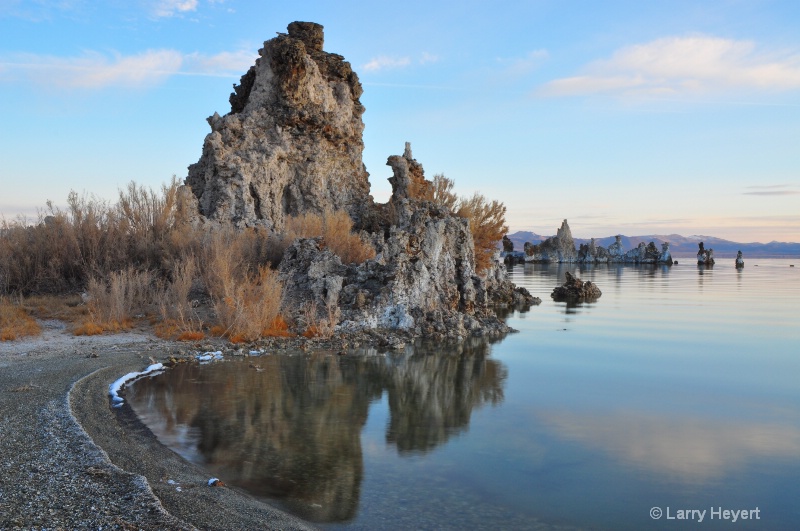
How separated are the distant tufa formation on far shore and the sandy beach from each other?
6119 mm

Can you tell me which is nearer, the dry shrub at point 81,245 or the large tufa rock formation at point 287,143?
the dry shrub at point 81,245

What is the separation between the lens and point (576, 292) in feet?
81.3

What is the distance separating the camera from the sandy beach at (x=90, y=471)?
394 cm

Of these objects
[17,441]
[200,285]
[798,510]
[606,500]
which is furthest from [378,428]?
[200,285]

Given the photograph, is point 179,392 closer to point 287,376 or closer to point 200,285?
point 287,376

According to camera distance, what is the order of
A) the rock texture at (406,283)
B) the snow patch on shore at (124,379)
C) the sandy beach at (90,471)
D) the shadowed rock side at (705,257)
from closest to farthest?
1. the sandy beach at (90,471)
2. the snow patch on shore at (124,379)
3. the rock texture at (406,283)
4. the shadowed rock side at (705,257)

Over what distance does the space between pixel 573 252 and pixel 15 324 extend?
71.9 m

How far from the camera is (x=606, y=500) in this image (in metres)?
5.14

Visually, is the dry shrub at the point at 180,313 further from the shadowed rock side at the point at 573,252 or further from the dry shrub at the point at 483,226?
the shadowed rock side at the point at 573,252

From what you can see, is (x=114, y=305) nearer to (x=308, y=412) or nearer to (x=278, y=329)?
(x=278, y=329)

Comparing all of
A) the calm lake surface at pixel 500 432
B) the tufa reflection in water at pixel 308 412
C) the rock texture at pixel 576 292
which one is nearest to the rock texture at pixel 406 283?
the calm lake surface at pixel 500 432

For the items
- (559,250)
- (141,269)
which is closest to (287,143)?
(141,269)

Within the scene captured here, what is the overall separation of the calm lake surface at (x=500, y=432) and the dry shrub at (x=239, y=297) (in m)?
1.45

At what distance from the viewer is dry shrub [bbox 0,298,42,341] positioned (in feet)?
34.7
